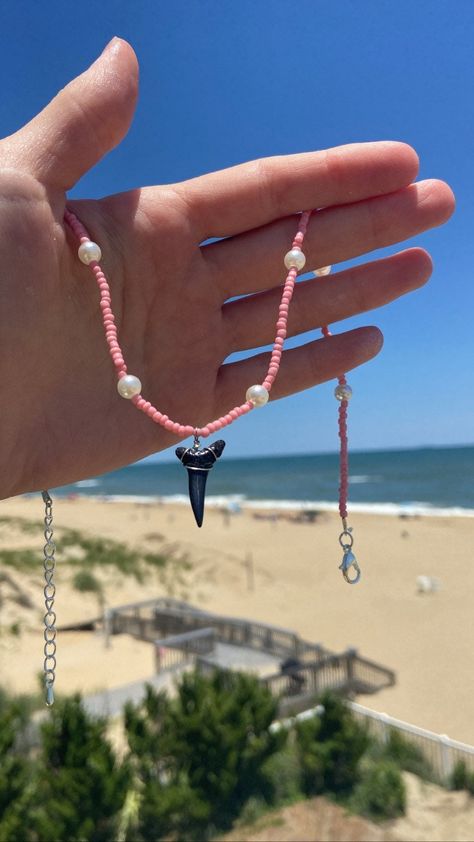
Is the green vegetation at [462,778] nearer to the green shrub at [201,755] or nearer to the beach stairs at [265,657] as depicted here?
the green shrub at [201,755]

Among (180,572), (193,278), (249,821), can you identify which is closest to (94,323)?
(193,278)

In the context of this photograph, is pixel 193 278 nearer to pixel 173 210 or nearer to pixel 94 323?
pixel 173 210

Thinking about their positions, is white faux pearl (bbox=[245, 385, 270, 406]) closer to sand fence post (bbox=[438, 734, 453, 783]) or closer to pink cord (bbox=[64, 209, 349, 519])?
pink cord (bbox=[64, 209, 349, 519])

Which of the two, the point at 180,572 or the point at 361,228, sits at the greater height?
the point at 361,228

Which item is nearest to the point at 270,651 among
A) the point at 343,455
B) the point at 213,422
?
the point at 343,455

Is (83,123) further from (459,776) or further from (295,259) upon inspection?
(459,776)
